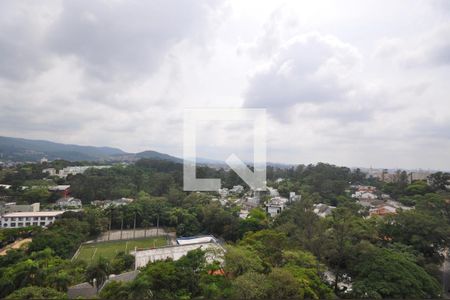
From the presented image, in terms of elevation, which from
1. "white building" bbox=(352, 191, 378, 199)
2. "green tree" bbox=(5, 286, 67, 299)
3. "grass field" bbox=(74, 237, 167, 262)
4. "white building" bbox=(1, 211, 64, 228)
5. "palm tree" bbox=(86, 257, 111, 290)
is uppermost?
"green tree" bbox=(5, 286, 67, 299)

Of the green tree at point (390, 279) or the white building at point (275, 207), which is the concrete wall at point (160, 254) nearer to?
the green tree at point (390, 279)

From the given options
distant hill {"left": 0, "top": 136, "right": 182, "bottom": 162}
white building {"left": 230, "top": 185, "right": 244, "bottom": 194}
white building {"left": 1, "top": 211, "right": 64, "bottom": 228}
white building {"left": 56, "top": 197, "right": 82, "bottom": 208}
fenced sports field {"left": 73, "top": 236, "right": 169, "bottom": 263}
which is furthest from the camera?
distant hill {"left": 0, "top": 136, "right": 182, "bottom": 162}

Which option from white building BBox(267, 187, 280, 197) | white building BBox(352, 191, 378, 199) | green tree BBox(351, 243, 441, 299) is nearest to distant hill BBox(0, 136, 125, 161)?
white building BBox(267, 187, 280, 197)

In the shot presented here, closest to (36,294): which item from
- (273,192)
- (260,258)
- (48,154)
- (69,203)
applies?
(260,258)

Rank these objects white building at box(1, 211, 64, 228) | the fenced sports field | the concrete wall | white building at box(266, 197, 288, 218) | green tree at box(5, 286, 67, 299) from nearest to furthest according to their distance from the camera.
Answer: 1. green tree at box(5, 286, 67, 299)
2. the concrete wall
3. the fenced sports field
4. white building at box(1, 211, 64, 228)
5. white building at box(266, 197, 288, 218)

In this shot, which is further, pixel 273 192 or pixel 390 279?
pixel 273 192

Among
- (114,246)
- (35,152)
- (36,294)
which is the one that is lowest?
(114,246)

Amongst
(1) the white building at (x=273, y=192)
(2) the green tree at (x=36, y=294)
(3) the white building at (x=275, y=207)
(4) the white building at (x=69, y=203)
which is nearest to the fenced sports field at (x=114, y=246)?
(2) the green tree at (x=36, y=294)

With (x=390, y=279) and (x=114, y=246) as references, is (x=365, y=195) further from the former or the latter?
(x=114, y=246)

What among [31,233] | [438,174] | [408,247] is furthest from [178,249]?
[438,174]

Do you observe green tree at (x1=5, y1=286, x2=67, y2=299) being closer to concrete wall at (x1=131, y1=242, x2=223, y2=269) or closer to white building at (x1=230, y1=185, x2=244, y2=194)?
concrete wall at (x1=131, y1=242, x2=223, y2=269)
